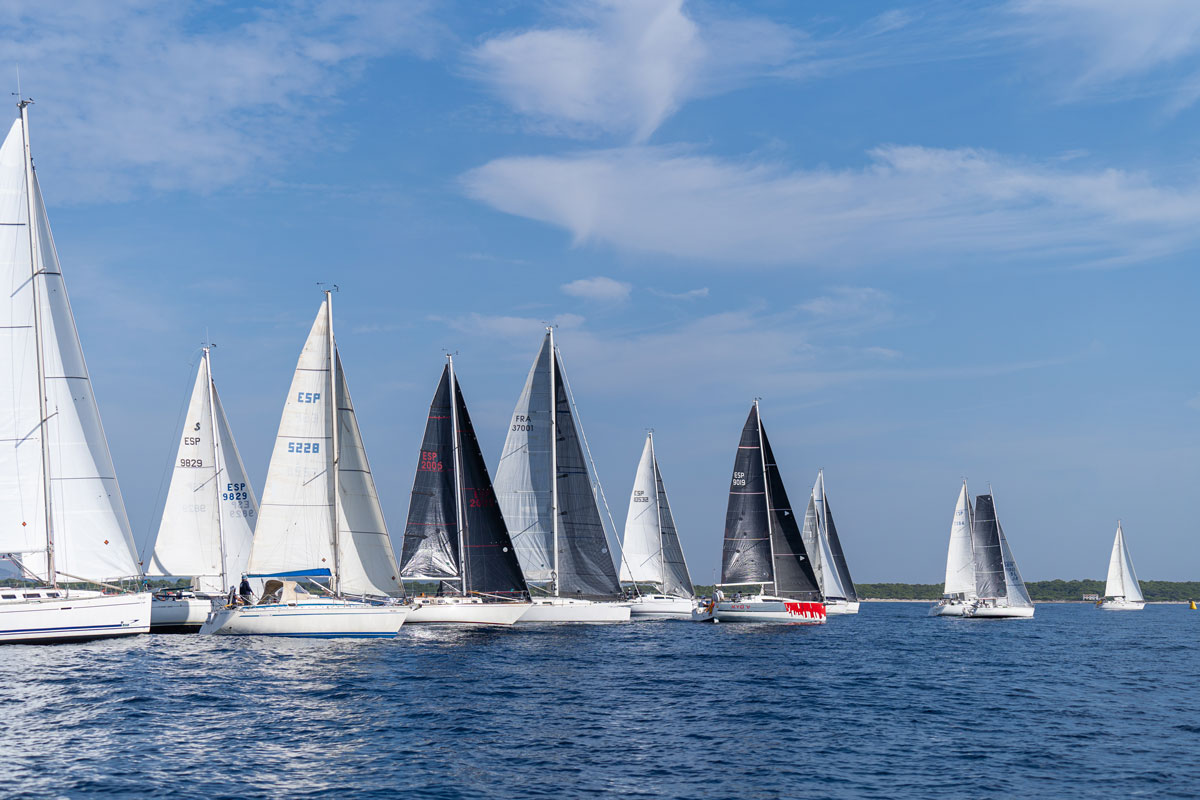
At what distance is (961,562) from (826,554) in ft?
34.0

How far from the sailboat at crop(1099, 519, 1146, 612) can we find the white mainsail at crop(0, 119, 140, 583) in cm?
9724

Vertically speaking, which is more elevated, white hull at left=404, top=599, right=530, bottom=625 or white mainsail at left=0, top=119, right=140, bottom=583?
white mainsail at left=0, top=119, right=140, bottom=583

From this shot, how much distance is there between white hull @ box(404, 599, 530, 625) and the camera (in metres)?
45.5

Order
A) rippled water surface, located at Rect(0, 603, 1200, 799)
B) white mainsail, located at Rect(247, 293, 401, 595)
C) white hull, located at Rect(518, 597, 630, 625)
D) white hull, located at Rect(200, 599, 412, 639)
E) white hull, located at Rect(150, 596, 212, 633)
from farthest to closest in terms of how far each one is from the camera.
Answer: white hull, located at Rect(518, 597, 630, 625), white hull, located at Rect(150, 596, 212, 633), white mainsail, located at Rect(247, 293, 401, 595), white hull, located at Rect(200, 599, 412, 639), rippled water surface, located at Rect(0, 603, 1200, 799)

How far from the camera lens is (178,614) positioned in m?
44.3

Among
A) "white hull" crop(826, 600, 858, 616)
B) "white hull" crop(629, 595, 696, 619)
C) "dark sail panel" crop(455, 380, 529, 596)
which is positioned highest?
"dark sail panel" crop(455, 380, 529, 596)

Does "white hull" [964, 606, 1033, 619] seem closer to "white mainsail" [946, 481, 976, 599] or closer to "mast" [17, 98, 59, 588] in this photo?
"white mainsail" [946, 481, 976, 599]

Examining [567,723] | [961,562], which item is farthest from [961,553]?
[567,723]

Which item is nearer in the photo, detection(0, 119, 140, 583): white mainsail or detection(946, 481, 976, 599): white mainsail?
detection(0, 119, 140, 583): white mainsail

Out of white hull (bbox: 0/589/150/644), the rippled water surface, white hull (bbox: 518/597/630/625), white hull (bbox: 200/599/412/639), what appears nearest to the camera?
the rippled water surface

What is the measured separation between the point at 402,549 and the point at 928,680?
24.8 meters

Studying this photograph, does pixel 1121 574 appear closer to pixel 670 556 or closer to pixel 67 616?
pixel 670 556

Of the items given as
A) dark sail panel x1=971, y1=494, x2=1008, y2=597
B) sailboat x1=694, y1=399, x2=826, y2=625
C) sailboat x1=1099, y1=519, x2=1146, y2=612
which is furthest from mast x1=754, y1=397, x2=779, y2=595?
sailboat x1=1099, y1=519, x2=1146, y2=612

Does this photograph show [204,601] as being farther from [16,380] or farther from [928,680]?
[928,680]
